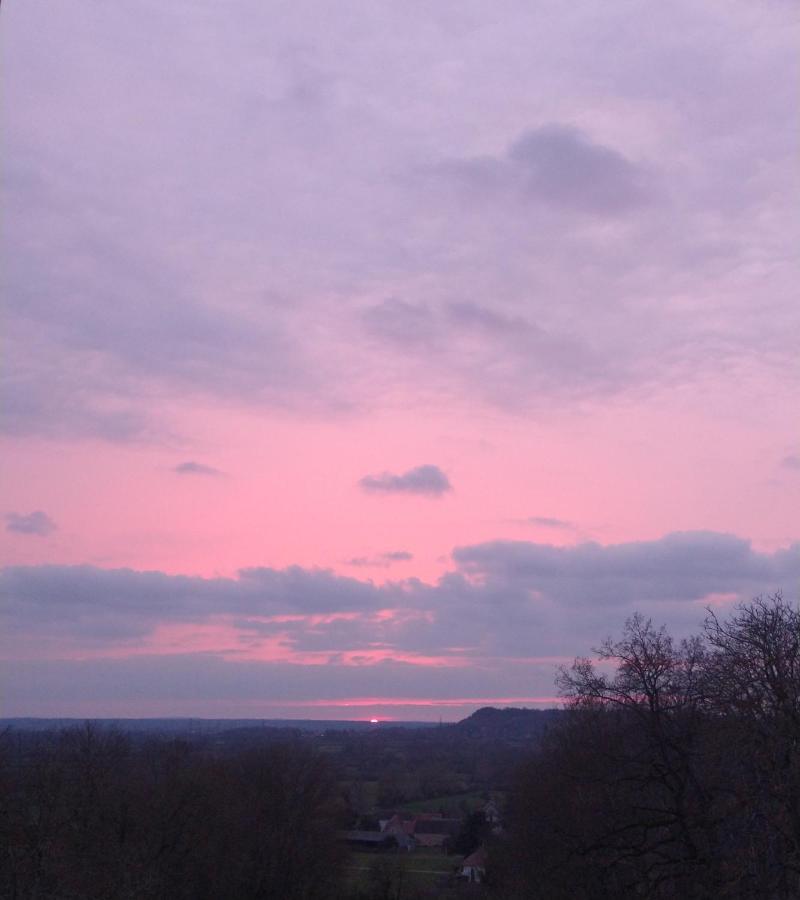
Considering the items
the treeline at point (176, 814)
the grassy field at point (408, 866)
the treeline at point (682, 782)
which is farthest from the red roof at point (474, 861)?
the treeline at point (682, 782)

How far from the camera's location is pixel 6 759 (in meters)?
33.4

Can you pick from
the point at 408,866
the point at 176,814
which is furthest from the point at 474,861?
the point at 176,814

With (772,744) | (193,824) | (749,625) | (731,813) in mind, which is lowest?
(193,824)

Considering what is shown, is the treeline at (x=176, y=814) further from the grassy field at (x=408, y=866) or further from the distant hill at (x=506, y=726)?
the distant hill at (x=506, y=726)

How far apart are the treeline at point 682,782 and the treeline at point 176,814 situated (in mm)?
15260

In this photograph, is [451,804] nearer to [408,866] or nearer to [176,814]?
[408,866]

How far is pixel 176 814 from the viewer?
50.7 metres

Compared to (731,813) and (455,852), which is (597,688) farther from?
(455,852)

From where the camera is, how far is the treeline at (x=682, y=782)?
2048cm

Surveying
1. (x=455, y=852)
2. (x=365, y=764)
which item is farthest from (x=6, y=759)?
(x=365, y=764)

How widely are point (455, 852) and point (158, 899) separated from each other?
44920mm

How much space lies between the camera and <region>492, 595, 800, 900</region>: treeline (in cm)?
2048

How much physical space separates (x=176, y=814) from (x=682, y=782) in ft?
102

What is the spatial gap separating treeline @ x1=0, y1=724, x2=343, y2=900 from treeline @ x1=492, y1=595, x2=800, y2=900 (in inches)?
601
